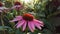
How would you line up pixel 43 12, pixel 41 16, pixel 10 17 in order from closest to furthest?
pixel 10 17
pixel 41 16
pixel 43 12

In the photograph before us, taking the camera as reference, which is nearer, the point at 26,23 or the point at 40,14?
the point at 26,23

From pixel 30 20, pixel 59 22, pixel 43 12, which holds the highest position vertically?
pixel 30 20

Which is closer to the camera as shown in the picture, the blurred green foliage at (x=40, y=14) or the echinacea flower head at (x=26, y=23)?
the echinacea flower head at (x=26, y=23)

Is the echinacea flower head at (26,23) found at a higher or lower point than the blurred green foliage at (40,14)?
higher

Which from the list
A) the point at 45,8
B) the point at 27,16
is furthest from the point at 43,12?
the point at 27,16

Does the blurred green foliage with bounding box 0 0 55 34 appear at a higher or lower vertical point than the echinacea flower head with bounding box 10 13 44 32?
lower

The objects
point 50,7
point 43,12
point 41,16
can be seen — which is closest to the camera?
point 41,16

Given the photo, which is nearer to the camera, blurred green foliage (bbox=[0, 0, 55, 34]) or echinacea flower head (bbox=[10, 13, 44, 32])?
echinacea flower head (bbox=[10, 13, 44, 32])

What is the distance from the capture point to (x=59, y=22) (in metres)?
1.67

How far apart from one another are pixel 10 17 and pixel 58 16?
607 millimetres

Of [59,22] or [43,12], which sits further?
[59,22]

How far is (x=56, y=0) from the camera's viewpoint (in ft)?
5.73

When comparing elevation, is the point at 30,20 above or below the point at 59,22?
above

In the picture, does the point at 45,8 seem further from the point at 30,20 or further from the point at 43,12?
the point at 30,20
